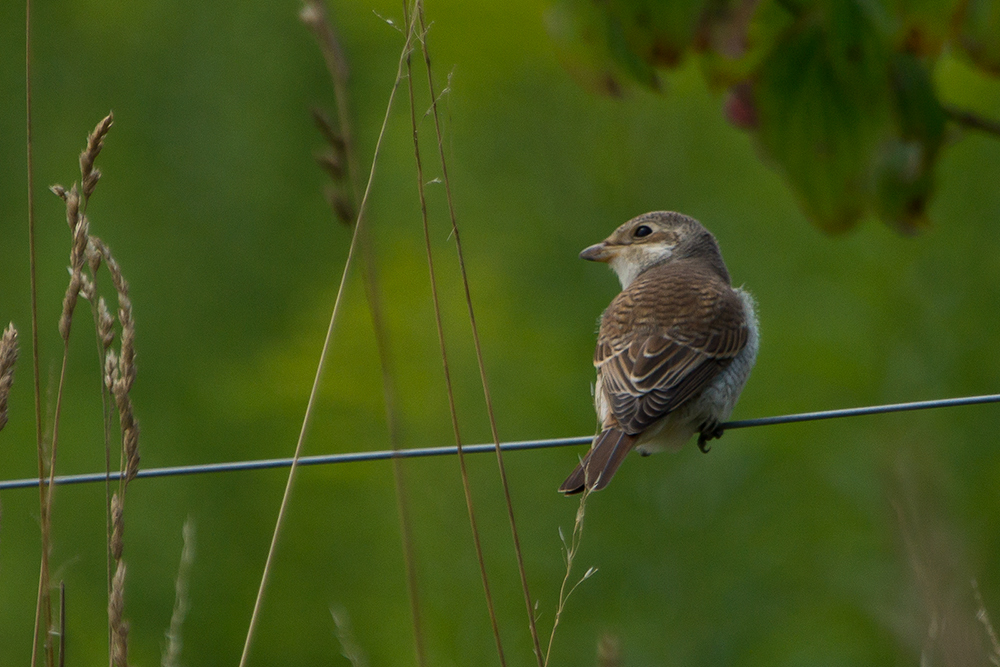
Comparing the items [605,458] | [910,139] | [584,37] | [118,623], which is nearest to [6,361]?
[118,623]

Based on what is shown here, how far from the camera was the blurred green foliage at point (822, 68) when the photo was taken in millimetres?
1662

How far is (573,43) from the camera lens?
6.03 feet

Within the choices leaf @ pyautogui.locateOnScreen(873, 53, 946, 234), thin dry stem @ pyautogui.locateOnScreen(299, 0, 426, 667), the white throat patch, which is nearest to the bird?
the white throat patch

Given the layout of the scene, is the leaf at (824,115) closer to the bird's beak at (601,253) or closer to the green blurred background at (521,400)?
the green blurred background at (521,400)

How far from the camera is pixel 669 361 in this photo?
11.4 ft

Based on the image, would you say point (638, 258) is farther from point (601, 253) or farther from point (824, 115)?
point (824, 115)

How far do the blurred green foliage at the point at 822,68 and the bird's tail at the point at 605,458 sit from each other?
3.95 ft

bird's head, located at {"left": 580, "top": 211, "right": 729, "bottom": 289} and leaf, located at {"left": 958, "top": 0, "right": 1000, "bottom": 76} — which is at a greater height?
leaf, located at {"left": 958, "top": 0, "right": 1000, "bottom": 76}

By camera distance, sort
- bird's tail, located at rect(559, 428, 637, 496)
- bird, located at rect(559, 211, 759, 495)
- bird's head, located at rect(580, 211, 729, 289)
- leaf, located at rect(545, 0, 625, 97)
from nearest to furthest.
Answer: leaf, located at rect(545, 0, 625, 97), bird's tail, located at rect(559, 428, 637, 496), bird, located at rect(559, 211, 759, 495), bird's head, located at rect(580, 211, 729, 289)

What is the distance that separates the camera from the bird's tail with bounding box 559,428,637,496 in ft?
9.48

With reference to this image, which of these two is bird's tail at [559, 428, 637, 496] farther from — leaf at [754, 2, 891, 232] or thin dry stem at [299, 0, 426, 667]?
leaf at [754, 2, 891, 232]

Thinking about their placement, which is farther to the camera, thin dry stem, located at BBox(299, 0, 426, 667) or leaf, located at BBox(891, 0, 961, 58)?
thin dry stem, located at BBox(299, 0, 426, 667)

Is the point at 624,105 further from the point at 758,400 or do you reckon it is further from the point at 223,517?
the point at 223,517

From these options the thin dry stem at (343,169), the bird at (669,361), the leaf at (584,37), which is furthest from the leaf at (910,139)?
the bird at (669,361)
